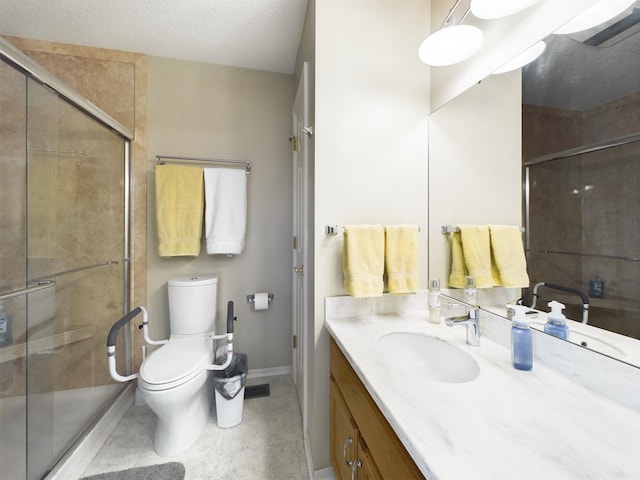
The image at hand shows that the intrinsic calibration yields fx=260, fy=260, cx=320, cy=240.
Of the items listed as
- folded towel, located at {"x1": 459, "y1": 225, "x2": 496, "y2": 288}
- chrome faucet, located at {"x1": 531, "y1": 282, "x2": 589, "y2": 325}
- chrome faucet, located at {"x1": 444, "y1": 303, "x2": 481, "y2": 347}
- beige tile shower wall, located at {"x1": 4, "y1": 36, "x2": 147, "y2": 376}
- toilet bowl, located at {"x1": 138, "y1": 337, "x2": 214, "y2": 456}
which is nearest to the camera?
chrome faucet, located at {"x1": 531, "y1": 282, "x2": 589, "y2": 325}

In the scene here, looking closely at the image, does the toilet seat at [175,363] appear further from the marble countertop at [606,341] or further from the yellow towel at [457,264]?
the marble countertop at [606,341]

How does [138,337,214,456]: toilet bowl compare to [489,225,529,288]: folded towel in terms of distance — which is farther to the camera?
[138,337,214,456]: toilet bowl

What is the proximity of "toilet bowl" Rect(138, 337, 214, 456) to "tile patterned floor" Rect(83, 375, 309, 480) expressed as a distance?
6 cm

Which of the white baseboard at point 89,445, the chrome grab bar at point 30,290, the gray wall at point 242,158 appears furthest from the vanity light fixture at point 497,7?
the white baseboard at point 89,445

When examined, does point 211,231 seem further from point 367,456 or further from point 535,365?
point 535,365

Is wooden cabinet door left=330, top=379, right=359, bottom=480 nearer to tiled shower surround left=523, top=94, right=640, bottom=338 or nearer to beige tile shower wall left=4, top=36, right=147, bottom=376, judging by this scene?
tiled shower surround left=523, top=94, right=640, bottom=338

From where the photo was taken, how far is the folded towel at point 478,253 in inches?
41.9

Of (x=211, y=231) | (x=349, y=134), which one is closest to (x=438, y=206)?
(x=349, y=134)

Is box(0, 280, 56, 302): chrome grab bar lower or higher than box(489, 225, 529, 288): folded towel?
lower

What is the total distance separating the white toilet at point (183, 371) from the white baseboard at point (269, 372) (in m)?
0.38

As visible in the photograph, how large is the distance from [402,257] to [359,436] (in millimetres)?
745

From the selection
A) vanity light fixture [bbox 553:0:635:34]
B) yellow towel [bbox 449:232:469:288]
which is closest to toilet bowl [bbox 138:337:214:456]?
yellow towel [bbox 449:232:469:288]

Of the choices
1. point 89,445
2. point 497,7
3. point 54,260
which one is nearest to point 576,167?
point 497,7

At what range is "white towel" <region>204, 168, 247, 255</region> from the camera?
193 centimetres
